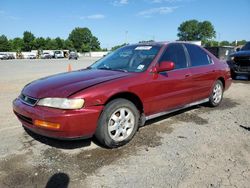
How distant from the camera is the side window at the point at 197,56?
19.1 ft

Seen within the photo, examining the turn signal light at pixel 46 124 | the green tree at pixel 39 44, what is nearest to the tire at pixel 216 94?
the turn signal light at pixel 46 124

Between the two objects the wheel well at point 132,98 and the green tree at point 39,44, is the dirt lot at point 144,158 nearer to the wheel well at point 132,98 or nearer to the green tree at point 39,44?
the wheel well at point 132,98

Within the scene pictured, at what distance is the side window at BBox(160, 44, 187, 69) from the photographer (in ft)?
16.9

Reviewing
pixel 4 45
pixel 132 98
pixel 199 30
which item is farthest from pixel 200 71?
pixel 199 30

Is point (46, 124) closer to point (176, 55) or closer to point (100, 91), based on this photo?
point (100, 91)

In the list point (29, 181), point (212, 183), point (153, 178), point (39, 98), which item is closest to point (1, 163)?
point (29, 181)

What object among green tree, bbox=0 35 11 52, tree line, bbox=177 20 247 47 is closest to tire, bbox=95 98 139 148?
green tree, bbox=0 35 11 52

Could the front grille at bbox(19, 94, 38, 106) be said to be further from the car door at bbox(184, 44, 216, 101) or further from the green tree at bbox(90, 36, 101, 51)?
the green tree at bbox(90, 36, 101, 51)

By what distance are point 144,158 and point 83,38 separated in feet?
380

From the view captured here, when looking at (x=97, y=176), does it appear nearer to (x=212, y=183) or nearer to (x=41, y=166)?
(x=41, y=166)

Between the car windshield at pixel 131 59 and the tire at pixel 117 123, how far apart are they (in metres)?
0.79

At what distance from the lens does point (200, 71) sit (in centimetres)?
589

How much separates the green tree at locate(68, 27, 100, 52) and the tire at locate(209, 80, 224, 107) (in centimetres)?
10721

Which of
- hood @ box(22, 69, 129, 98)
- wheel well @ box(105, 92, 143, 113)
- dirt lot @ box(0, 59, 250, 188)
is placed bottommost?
dirt lot @ box(0, 59, 250, 188)
